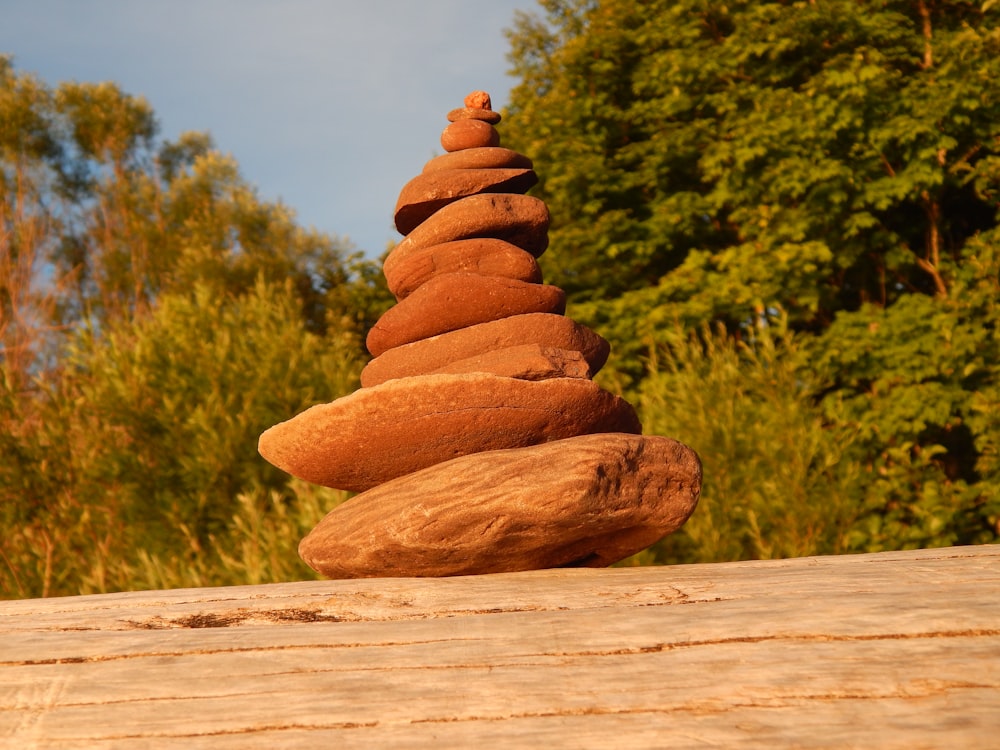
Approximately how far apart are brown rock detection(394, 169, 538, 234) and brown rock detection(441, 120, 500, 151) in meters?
0.35

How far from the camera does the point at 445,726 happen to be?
2916mm

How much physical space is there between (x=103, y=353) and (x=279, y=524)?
4.88m

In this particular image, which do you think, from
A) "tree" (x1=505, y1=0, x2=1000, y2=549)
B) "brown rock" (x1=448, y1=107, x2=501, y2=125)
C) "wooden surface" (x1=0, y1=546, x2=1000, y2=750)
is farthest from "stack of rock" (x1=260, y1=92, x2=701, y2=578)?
"tree" (x1=505, y1=0, x2=1000, y2=549)

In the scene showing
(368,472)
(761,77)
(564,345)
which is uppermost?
(761,77)

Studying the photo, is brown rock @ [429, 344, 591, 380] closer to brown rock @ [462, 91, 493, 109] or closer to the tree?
brown rock @ [462, 91, 493, 109]

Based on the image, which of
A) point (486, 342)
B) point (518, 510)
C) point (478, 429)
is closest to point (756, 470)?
point (486, 342)

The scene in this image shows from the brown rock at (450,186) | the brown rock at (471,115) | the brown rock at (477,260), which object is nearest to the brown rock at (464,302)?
the brown rock at (477,260)

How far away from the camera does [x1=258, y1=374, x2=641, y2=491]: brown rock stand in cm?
514

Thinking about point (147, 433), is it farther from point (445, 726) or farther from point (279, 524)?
point (445, 726)

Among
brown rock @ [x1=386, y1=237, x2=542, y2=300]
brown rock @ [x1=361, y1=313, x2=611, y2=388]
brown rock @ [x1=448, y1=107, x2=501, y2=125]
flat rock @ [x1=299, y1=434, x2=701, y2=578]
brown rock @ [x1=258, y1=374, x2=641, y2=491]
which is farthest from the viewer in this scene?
brown rock @ [x1=448, y1=107, x2=501, y2=125]

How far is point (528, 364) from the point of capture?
5371 millimetres

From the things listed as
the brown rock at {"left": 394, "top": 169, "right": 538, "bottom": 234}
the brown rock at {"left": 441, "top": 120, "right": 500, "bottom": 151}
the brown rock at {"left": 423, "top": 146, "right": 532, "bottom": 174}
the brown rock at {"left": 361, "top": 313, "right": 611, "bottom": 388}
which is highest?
the brown rock at {"left": 441, "top": 120, "right": 500, "bottom": 151}

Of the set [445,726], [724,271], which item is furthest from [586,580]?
[724,271]

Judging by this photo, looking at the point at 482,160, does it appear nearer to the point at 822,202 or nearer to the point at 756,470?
the point at 756,470
